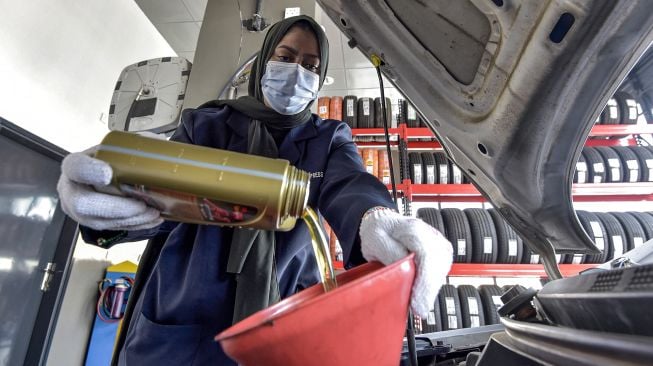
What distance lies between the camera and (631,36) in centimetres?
40

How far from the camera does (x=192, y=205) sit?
38 cm

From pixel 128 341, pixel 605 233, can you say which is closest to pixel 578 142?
pixel 128 341

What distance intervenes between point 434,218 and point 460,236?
0.60 ft

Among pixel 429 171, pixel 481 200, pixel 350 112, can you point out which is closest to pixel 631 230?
pixel 481 200

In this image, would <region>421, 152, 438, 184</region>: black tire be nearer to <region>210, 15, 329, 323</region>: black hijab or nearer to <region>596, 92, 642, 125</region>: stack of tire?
<region>596, 92, 642, 125</region>: stack of tire

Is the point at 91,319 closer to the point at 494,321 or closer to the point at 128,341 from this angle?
the point at 128,341

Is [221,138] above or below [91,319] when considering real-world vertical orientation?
above

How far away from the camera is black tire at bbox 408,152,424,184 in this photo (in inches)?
95.2

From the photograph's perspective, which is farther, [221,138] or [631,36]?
[221,138]

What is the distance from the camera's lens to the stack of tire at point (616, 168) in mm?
2174

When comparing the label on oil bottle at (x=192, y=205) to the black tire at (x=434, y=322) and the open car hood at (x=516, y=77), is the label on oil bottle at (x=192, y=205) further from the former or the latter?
the black tire at (x=434, y=322)

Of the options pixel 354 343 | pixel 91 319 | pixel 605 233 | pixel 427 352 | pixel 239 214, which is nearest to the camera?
pixel 354 343

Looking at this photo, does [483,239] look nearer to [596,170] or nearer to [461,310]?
[461,310]

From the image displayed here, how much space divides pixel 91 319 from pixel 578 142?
3.13m
